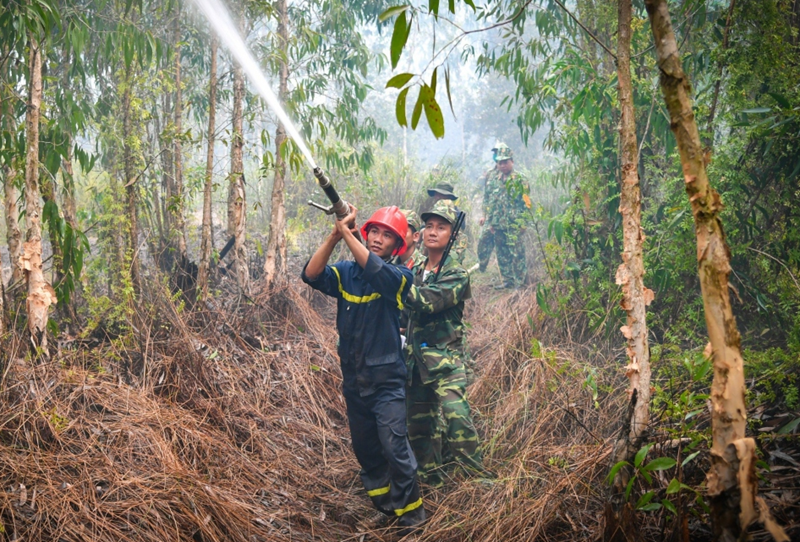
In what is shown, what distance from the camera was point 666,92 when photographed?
6.30 ft

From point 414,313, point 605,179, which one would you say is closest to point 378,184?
point 605,179

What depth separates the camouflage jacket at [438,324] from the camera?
4.18 meters

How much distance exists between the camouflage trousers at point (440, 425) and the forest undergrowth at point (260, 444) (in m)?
0.14

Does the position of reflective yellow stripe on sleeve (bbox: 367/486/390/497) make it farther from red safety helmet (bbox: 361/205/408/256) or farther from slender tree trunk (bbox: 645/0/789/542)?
slender tree trunk (bbox: 645/0/789/542)

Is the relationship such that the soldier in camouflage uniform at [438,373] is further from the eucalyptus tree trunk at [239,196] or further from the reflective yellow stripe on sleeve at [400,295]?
the eucalyptus tree trunk at [239,196]

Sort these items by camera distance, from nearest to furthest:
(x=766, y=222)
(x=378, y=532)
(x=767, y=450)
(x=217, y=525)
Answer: (x=767, y=450), (x=217, y=525), (x=378, y=532), (x=766, y=222)

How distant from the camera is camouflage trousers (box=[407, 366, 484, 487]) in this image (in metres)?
4.08

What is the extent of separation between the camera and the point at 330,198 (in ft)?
10.6

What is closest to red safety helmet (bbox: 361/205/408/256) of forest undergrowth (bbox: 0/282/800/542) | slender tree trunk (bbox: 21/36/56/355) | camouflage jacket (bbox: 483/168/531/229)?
forest undergrowth (bbox: 0/282/800/542)

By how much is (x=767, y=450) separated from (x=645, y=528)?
77 cm

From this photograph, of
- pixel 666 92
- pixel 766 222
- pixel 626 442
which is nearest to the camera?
pixel 666 92

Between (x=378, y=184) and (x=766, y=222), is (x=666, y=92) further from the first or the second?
(x=378, y=184)

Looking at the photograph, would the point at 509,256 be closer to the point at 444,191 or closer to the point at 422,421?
the point at 444,191

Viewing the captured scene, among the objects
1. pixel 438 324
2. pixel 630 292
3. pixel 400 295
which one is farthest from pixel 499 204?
pixel 630 292
